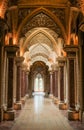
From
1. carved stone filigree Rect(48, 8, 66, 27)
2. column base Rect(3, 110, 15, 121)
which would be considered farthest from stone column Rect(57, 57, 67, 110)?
column base Rect(3, 110, 15, 121)

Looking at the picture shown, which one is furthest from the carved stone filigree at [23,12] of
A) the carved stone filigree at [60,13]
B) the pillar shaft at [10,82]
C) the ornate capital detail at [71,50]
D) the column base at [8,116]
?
the column base at [8,116]

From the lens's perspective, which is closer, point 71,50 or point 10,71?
point 10,71

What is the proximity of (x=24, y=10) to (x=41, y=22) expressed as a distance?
1612 mm

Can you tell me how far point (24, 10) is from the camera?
15.2 m

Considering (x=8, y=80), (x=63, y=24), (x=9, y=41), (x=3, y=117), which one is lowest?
(x=3, y=117)

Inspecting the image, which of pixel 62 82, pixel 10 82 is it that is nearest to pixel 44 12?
pixel 10 82

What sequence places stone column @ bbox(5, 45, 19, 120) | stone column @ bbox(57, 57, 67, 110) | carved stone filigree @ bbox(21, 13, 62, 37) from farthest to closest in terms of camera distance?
stone column @ bbox(57, 57, 67, 110)
carved stone filigree @ bbox(21, 13, 62, 37)
stone column @ bbox(5, 45, 19, 120)

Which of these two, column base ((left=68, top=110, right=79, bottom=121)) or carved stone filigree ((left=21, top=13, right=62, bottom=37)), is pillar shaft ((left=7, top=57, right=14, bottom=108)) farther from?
column base ((left=68, top=110, right=79, bottom=121))

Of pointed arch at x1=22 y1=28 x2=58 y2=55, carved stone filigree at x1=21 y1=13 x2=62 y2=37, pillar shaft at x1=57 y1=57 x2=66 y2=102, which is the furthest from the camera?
pointed arch at x1=22 y1=28 x2=58 y2=55

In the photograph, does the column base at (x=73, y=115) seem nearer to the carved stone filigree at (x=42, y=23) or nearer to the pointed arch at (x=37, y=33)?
the carved stone filigree at (x=42, y=23)

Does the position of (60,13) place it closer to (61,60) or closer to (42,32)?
(61,60)

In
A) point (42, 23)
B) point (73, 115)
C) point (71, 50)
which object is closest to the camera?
point (73, 115)

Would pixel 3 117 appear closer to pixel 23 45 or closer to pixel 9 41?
pixel 9 41

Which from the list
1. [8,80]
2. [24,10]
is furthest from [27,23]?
[8,80]
